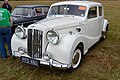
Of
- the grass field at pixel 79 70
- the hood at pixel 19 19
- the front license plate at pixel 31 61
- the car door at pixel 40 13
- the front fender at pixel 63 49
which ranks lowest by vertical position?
the grass field at pixel 79 70

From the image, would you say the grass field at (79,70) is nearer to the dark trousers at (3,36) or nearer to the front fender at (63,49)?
the dark trousers at (3,36)

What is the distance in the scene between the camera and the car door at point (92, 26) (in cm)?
564

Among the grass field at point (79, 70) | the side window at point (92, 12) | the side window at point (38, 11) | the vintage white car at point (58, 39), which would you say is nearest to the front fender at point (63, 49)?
the vintage white car at point (58, 39)

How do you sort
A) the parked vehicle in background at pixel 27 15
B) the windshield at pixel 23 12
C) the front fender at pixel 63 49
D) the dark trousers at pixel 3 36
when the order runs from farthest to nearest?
1. the windshield at pixel 23 12
2. the parked vehicle in background at pixel 27 15
3. the dark trousers at pixel 3 36
4. the front fender at pixel 63 49

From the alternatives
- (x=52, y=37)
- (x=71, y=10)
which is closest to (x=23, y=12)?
(x=71, y=10)

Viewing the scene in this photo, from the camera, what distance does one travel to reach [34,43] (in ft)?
14.4

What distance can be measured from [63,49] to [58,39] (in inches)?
10.3

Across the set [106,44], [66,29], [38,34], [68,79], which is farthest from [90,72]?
[106,44]

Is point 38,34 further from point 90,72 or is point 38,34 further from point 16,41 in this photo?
point 90,72

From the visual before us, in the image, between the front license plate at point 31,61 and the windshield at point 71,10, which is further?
the windshield at point 71,10

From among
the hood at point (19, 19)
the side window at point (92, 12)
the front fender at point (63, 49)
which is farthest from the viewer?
the hood at point (19, 19)

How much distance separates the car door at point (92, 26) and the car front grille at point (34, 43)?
181 centimetres

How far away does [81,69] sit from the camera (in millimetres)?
4941

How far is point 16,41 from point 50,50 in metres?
1.07
